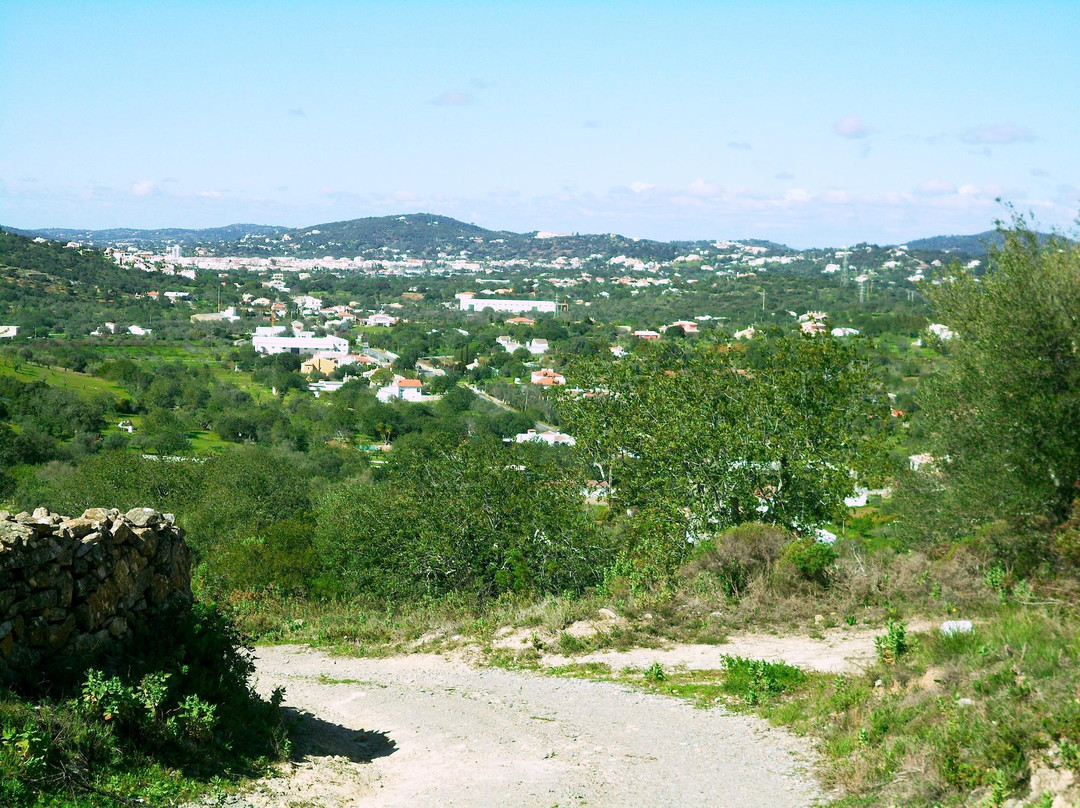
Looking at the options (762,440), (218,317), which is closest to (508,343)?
(218,317)

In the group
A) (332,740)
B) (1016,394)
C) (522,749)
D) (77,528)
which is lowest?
(332,740)

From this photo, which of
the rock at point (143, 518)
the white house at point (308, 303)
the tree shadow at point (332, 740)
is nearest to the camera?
the tree shadow at point (332, 740)

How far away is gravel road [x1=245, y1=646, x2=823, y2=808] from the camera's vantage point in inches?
249

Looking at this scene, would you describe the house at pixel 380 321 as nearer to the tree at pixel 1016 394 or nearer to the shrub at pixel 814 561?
the tree at pixel 1016 394

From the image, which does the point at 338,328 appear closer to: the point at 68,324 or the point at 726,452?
the point at 68,324

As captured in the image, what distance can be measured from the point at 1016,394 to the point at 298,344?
106691 mm

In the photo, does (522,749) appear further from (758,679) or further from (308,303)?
(308,303)

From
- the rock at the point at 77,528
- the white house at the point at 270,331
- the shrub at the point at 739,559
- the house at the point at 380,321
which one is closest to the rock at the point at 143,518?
the rock at the point at 77,528

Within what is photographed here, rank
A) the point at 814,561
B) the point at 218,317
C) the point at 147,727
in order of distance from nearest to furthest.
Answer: the point at 147,727, the point at 814,561, the point at 218,317

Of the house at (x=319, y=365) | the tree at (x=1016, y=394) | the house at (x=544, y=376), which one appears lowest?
the house at (x=319, y=365)

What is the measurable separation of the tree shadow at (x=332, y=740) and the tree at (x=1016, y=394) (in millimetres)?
7108

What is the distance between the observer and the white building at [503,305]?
162 meters

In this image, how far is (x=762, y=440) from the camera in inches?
585

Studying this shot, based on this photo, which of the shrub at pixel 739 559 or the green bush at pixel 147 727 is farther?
the shrub at pixel 739 559
